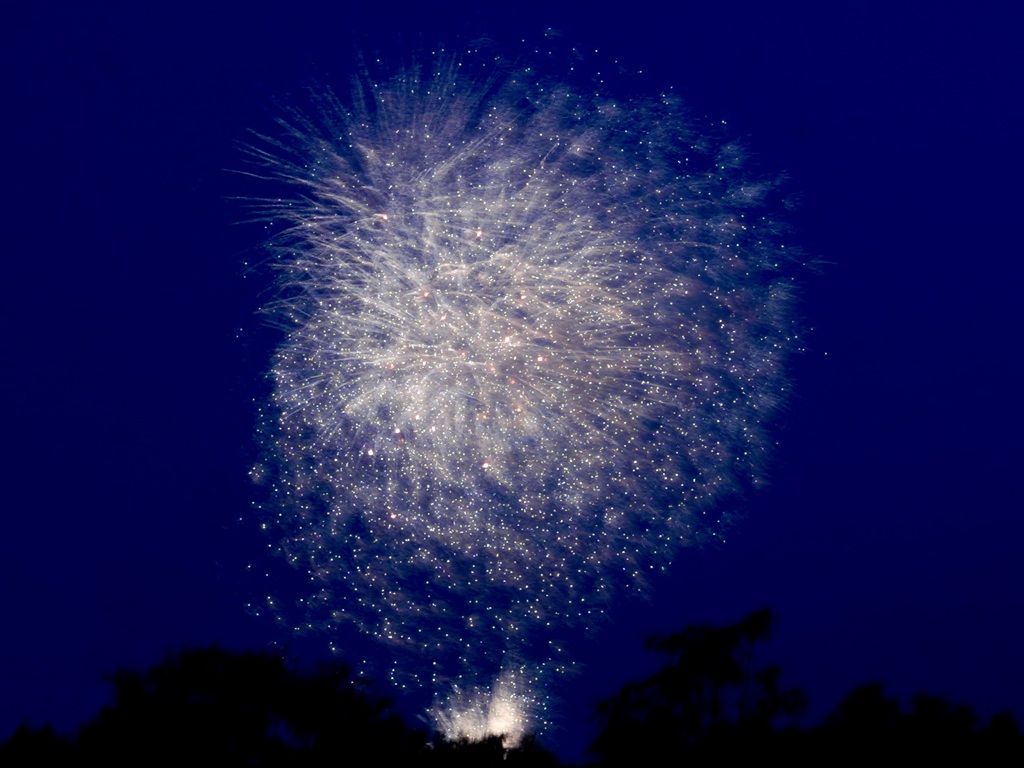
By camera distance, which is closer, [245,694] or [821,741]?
[821,741]

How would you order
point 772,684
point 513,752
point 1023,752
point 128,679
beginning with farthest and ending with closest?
1. point 128,679
2. point 513,752
3. point 772,684
4. point 1023,752

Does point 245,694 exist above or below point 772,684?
above

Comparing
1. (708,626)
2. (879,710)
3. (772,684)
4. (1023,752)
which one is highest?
(708,626)

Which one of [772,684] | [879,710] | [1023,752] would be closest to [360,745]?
[772,684]

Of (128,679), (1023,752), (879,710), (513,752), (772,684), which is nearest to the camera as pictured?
(1023,752)

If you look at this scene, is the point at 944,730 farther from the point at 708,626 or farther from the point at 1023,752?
the point at 708,626

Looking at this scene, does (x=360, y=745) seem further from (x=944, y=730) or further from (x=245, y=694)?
(x=944, y=730)
